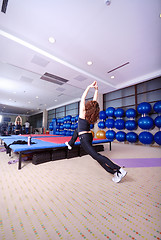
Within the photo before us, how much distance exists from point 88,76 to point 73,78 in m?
0.73

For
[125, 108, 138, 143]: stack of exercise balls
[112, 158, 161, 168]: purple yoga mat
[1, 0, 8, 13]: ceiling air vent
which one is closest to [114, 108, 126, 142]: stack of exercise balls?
[125, 108, 138, 143]: stack of exercise balls

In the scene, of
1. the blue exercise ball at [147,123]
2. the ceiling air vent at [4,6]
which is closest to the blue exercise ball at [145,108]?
the blue exercise ball at [147,123]

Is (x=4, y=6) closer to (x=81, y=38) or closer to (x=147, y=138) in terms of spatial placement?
(x=81, y=38)

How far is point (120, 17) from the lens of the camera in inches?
99.7

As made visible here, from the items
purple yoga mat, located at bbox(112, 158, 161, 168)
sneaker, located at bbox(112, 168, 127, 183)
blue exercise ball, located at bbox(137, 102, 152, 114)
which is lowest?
purple yoga mat, located at bbox(112, 158, 161, 168)

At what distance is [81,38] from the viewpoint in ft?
10.2

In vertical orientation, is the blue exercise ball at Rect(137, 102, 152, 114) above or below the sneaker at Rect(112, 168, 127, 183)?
above

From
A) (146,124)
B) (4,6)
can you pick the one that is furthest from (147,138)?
(4,6)

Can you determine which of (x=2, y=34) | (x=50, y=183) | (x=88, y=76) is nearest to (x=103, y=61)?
(x=88, y=76)

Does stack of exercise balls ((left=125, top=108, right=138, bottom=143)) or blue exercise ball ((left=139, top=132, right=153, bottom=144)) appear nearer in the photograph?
blue exercise ball ((left=139, top=132, right=153, bottom=144))

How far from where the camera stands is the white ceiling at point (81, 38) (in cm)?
236

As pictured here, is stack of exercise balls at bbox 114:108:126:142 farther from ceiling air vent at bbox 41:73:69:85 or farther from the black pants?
the black pants

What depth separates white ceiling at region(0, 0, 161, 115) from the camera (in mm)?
2362

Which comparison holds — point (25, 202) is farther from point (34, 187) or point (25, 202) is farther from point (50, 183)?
point (50, 183)
